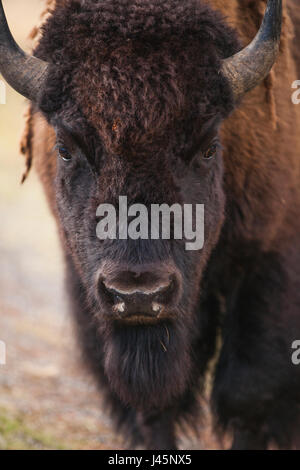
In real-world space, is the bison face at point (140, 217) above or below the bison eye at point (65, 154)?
below

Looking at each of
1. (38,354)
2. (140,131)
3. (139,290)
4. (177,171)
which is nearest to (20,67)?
(140,131)

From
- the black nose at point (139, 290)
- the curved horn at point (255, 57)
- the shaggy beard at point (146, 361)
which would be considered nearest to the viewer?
the black nose at point (139, 290)

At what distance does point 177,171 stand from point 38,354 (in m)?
5.16

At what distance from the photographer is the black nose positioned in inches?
141

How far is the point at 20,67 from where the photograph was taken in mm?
4188

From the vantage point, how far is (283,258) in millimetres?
4930

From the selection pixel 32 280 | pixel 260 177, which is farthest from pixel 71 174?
pixel 32 280

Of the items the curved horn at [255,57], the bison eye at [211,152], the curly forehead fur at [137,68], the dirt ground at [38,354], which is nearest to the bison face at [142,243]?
the bison eye at [211,152]

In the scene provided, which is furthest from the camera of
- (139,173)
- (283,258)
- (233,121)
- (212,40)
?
(283,258)

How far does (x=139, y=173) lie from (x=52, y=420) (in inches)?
137

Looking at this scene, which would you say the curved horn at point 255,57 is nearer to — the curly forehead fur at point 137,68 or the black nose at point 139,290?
the curly forehead fur at point 137,68

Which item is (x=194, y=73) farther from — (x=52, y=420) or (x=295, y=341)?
(x=52, y=420)

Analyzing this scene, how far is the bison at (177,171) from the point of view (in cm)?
378

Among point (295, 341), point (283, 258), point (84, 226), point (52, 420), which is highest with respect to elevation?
point (84, 226)
